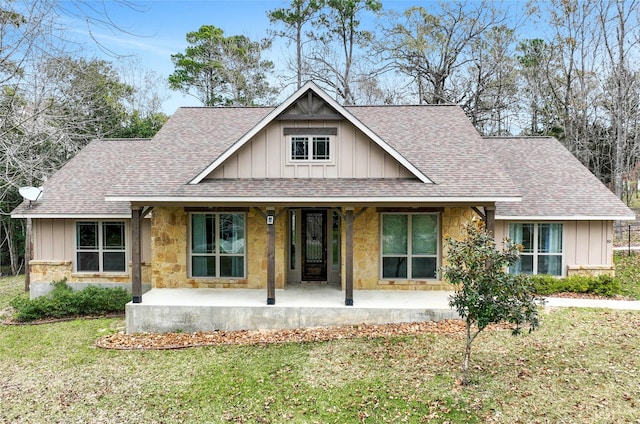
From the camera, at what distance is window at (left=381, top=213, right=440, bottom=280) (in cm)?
1144

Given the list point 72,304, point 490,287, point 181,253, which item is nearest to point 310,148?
point 181,253

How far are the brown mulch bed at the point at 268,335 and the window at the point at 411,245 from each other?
6.81ft

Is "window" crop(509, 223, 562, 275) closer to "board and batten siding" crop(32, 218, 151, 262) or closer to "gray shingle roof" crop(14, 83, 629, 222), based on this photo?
"gray shingle roof" crop(14, 83, 629, 222)

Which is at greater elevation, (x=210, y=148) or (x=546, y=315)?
(x=210, y=148)

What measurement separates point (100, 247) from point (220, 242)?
4.53 metres

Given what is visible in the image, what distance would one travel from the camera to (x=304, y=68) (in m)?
27.8

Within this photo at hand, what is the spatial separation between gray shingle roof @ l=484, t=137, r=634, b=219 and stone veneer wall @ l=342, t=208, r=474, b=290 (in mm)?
1751

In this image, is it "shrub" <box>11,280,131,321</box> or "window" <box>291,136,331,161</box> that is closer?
"window" <box>291,136,331,161</box>

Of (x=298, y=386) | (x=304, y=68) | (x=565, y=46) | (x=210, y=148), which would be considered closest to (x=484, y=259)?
(x=298, y=386)

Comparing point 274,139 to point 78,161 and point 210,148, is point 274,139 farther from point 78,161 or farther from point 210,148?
point 78,161

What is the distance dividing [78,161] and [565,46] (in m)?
24.0

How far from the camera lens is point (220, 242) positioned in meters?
11.8

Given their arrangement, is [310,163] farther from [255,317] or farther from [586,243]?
[586,243]

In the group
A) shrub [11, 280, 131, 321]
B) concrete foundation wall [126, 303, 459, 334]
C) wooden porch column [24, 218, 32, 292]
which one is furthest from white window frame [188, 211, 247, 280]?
wooden porch column [24, 218, 32, 292]
